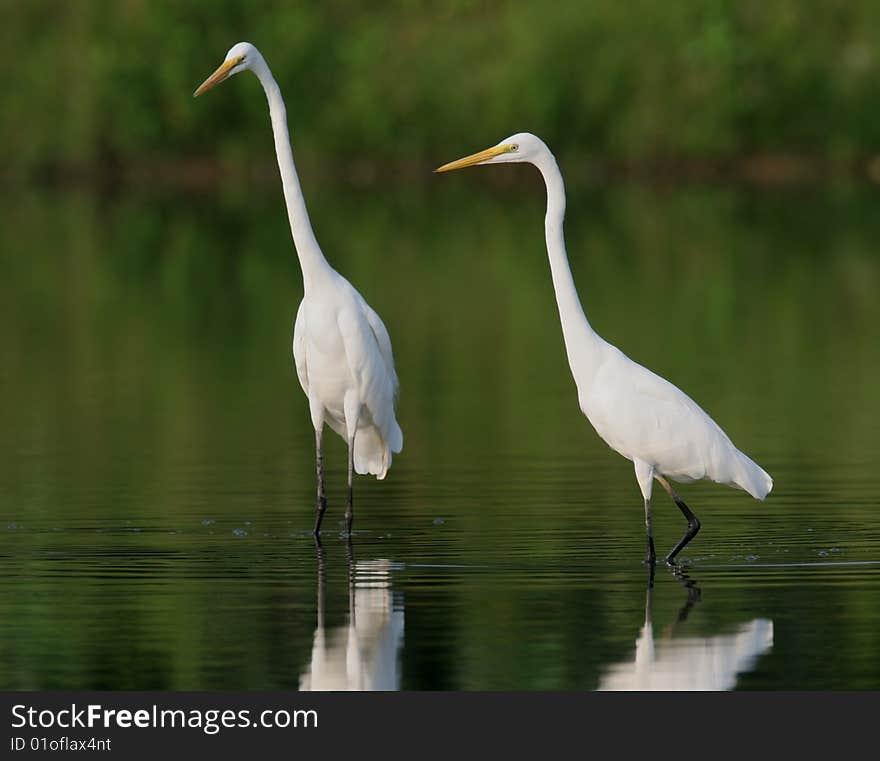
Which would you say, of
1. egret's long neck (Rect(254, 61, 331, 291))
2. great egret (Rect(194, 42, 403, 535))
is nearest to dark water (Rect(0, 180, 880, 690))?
great egret (Rect(194, 42, 403, 535))

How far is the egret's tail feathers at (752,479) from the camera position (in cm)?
1080

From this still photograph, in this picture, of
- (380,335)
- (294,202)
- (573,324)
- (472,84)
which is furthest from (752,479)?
(472,84)

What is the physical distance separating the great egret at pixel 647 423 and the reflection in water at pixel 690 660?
1.48m

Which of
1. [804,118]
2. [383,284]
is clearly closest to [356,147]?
[804,118]

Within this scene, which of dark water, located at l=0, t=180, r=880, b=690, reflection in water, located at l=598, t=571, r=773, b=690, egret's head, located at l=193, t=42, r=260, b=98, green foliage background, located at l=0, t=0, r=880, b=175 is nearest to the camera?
reflection in water, located at l=598, t=571, r=773, b=690

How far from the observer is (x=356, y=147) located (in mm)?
81250

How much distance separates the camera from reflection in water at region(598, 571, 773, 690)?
330 inches

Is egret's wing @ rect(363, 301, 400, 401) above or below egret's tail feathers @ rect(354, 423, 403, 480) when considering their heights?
above

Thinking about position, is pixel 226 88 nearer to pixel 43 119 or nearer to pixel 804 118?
pixel 43 119

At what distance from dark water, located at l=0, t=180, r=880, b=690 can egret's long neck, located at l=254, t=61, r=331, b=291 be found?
1.56 m

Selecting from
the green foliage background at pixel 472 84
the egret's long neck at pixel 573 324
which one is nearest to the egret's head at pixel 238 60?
the egret's long neck at pixel 573 324

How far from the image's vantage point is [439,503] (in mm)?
13117

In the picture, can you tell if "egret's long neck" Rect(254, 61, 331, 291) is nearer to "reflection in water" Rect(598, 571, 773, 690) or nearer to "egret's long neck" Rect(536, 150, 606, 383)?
"egret's long neck" Rect(536, 150, 606, 383)

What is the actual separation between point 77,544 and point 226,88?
70553 millimetres
